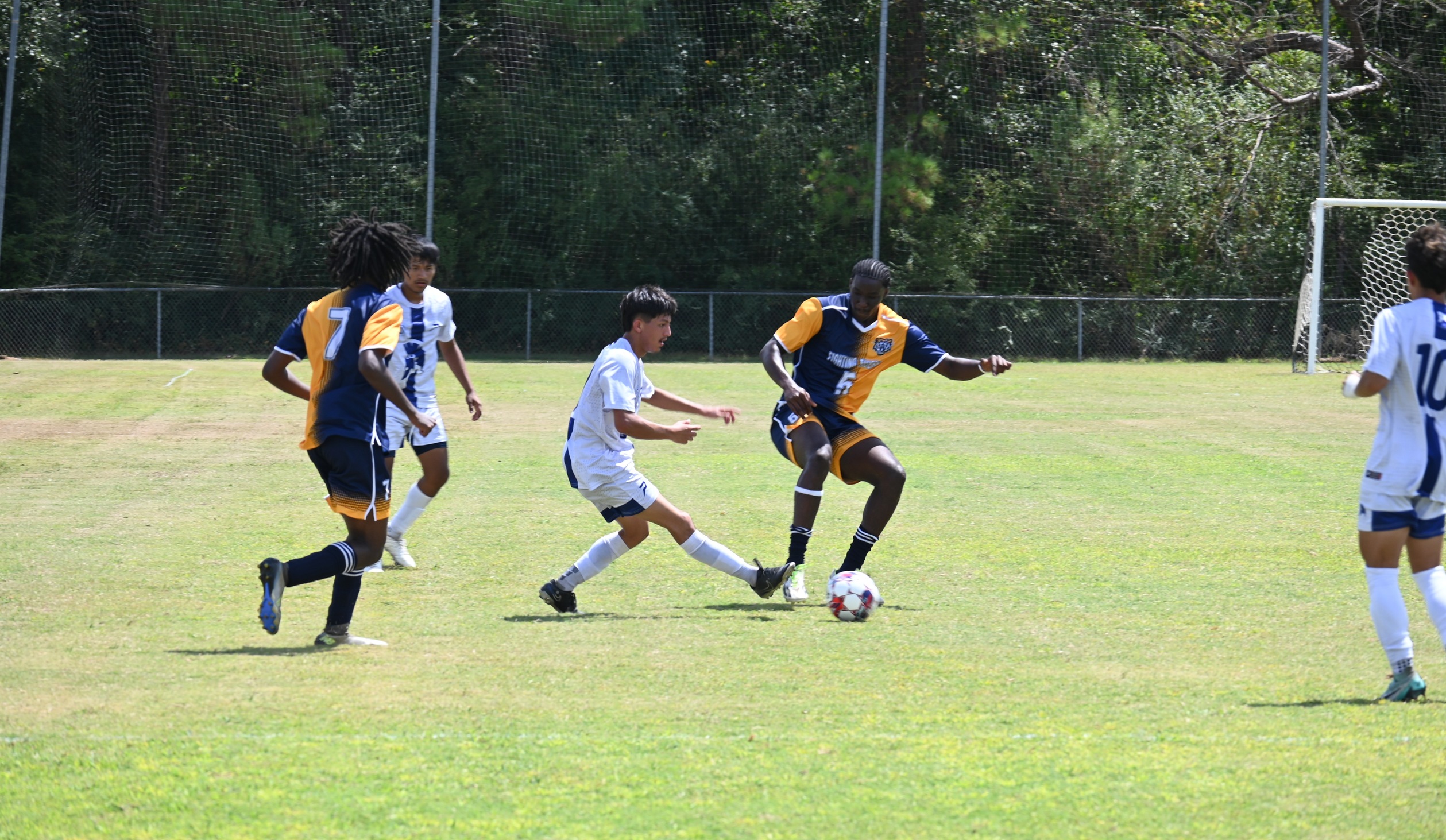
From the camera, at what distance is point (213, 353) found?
25.2 m

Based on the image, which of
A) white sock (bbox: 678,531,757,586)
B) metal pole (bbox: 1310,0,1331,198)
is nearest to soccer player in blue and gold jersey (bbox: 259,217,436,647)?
white sock (bbox: 678,531,757,586)

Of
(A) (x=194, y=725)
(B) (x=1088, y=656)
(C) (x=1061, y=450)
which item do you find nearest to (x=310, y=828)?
(A) (x=194, y=725)

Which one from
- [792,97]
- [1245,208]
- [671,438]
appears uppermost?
[792,97]

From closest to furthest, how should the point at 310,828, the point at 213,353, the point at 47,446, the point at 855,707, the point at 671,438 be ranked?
the point at 310,828 < the point at 855,707 < the point at 671,438 < the point at 47,446 < the point at 213,353

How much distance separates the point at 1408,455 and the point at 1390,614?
1.93 feet

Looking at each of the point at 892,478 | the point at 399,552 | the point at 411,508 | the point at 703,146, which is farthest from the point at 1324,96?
the point at 399,552

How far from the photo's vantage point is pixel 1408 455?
514 cm

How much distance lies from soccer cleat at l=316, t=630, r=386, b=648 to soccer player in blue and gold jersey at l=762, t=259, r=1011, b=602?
6.94 feet

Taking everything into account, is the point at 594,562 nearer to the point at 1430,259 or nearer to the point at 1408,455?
the point at 1408,455

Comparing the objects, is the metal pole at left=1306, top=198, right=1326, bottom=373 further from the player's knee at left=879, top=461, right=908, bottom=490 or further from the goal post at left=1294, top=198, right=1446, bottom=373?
the player's knee at left=879, top=461, right=908, bottom=490

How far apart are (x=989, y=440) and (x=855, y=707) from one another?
32.1 feet

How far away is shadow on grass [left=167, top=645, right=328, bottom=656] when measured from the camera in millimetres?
5766

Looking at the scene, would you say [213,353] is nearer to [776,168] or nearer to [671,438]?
[776,168]

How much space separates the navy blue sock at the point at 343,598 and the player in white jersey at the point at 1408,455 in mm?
3982
